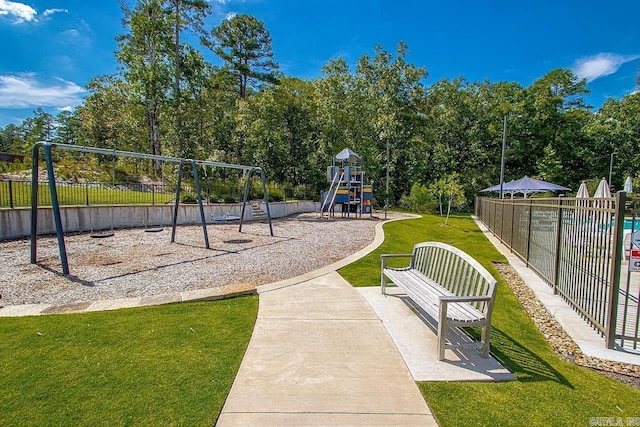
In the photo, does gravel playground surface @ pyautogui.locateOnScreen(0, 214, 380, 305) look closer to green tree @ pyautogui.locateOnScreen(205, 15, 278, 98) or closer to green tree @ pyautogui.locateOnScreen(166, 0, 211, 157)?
green tree @ pyautogui.locateOnScreen(166, 0, 211, 157)

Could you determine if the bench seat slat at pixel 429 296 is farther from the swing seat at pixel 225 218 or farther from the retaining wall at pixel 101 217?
the retaining wall at pixel 101 217

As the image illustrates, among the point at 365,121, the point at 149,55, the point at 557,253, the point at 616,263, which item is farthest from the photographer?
the point at 365,121

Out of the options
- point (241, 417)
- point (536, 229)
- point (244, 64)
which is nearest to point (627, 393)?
point (241, 417)

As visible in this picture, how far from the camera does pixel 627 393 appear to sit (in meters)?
3.11

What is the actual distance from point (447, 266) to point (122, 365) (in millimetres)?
4219

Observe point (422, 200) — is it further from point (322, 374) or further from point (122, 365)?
point (122, 365)

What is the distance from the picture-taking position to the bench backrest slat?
13.6 ft

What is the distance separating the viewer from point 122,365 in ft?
10.8

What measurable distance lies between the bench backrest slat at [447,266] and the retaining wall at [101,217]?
1252 centimetres

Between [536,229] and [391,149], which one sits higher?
[391,149]

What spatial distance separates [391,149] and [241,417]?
1310 inches

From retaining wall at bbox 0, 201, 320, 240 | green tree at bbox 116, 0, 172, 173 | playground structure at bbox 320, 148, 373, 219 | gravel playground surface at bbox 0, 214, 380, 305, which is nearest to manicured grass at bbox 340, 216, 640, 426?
gravel playground surface at bbox 0, 214, 380, 305

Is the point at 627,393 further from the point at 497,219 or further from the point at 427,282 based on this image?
the point at 497,219

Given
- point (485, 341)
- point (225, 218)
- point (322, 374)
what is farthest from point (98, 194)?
point (485, 341)
